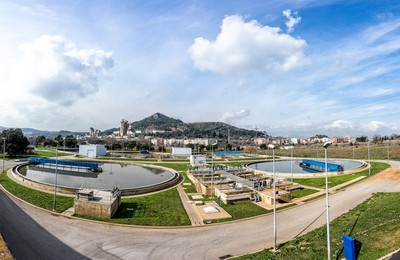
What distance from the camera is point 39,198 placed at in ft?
82.1

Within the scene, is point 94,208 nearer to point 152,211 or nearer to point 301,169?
point 152,211

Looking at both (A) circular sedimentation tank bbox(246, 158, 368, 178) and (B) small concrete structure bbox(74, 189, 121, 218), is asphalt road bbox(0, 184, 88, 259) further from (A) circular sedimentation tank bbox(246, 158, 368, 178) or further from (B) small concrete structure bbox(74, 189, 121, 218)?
(A) circular sedimentation tank bbox(246, 158, 368, 178)

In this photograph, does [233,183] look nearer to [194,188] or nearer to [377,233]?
[194,188]

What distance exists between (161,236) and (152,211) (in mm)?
5847

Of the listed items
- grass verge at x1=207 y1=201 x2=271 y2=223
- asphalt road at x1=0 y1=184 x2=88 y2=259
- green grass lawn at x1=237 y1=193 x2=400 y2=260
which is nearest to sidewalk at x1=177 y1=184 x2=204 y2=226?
grass verge at x1=207 y1=201 x2=271 y2=223

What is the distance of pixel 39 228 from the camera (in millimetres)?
18000

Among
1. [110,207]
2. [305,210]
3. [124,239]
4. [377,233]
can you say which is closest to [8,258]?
[124,239]

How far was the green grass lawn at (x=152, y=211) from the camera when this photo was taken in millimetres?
20188

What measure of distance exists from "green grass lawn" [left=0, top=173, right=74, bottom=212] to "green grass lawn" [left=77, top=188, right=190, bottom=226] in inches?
203

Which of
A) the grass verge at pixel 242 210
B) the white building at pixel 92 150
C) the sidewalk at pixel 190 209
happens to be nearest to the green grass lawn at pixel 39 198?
the sidewalk at pixel 190 209

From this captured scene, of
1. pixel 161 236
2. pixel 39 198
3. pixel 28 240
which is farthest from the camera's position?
pixel 39 198

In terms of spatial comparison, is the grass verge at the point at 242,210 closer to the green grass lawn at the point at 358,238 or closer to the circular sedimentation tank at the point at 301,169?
the green grass lawn at the point at 358,238

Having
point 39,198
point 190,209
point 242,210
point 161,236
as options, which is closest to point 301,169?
point 242,210

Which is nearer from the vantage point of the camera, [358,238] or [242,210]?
[358,238]
